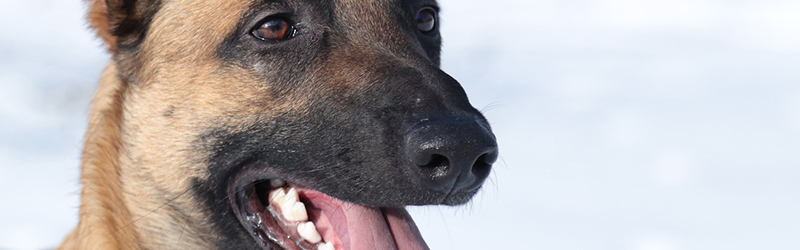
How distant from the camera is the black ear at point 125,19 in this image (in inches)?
160

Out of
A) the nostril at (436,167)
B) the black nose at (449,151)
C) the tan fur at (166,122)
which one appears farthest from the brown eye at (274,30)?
the nostril at (436,167)

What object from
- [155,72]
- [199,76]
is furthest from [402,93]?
[155,72]

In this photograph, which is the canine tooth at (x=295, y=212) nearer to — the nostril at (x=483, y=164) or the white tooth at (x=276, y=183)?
the white tooth at (x=276, y=183)

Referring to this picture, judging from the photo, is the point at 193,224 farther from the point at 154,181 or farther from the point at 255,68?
the point at 255,68

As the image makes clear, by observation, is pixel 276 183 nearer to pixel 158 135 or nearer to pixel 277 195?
pixel 277 195

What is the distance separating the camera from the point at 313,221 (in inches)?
150

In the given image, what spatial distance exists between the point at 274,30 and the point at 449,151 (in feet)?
3.82

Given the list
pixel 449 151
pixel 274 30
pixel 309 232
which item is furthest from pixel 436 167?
pixel 274 30

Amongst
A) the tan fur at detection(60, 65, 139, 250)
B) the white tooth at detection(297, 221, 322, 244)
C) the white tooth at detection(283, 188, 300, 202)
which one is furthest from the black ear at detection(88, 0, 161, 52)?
the white tooth at detection(297, 221, 322, 244)

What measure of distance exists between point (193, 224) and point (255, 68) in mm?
790

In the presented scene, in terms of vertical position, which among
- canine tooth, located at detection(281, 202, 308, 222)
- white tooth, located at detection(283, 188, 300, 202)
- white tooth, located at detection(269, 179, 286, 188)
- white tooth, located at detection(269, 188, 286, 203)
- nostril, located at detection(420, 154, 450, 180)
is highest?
white tooth, located at detection(269, 179, 286, 188)

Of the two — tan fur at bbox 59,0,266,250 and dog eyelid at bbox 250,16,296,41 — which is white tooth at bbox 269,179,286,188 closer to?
tan fur at bbox 59,0,266,250

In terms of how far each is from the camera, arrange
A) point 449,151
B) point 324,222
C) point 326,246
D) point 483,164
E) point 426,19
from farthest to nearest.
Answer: point 426,19 → point 324,222 → point 326,246 → point 483,164 → point 449,151

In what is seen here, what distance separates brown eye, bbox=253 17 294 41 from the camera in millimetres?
3861
